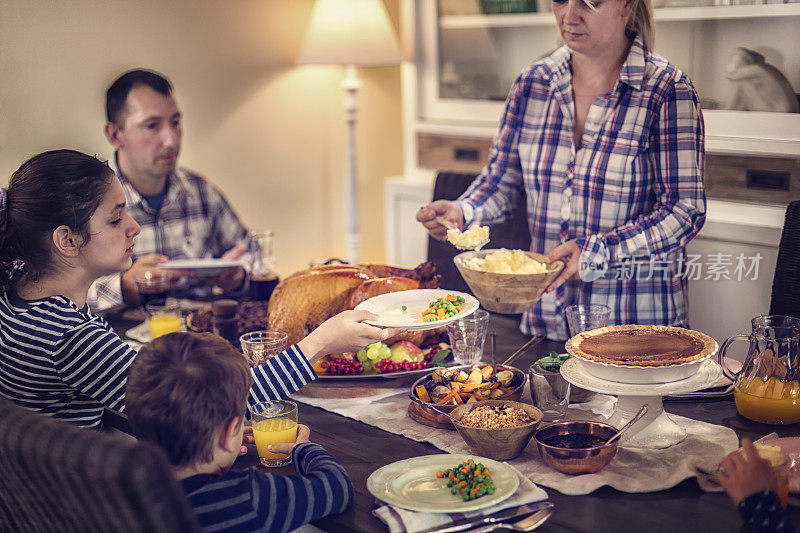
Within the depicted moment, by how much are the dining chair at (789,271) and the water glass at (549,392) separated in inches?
32.5

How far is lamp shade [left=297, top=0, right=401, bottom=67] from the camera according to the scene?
3727mm

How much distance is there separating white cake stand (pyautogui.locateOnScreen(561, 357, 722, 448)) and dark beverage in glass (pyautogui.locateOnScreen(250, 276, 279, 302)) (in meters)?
1.08

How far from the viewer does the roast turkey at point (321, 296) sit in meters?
2.03

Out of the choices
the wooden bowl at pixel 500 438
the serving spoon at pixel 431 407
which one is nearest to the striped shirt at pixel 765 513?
the wooden bowl at pixel 500 438

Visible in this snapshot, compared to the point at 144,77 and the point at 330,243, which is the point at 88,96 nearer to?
the point at 144,77

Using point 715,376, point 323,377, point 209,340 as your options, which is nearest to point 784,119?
point 715,376

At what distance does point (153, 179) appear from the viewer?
10.2 feet

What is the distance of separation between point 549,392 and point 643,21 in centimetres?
115

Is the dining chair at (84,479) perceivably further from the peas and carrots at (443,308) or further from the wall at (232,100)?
the wall at (232,100)

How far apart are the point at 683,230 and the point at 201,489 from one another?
140cm

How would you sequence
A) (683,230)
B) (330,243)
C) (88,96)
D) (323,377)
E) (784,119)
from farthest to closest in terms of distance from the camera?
(330,243) → (88,96) → (784,119) → (683,230) → (323,377)

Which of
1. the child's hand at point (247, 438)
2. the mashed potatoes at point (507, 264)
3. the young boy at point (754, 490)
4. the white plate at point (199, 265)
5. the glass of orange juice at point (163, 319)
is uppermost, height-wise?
the mashed potatoes at point (507, 264)

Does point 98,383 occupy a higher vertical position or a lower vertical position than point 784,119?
lower

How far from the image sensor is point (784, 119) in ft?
9.02
